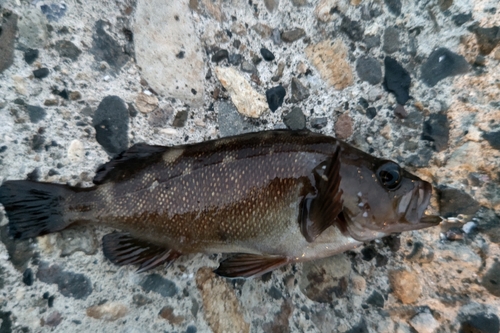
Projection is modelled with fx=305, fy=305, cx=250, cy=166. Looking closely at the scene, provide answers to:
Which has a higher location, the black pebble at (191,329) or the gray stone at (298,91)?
the gray stone at (298,91)

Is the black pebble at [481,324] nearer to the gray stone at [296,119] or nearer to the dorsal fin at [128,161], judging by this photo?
the gray stone at [296,119]

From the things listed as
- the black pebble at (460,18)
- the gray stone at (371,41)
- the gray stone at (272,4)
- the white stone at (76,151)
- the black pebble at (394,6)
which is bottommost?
the white stone at (76,151)

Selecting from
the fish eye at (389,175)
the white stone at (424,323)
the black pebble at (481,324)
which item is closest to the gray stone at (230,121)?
the fish eye at (389,175)

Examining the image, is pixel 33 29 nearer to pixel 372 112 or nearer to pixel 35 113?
pixel 35 113

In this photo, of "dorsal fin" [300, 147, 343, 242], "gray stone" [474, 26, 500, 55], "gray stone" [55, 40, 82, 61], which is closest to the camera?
"dorsal fin" [300, 147, 343, 242]

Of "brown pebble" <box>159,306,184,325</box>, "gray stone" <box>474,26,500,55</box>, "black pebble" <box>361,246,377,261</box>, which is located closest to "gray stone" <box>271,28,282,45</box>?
"gray stone" <box>474,26,500,55</box>

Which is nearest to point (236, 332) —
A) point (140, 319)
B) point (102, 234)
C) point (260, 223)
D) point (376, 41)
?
point (140, 319)

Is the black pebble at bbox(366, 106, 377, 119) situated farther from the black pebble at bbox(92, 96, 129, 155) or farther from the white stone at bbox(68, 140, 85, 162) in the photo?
the white stone at bbox(68, 140, 85, 162)
